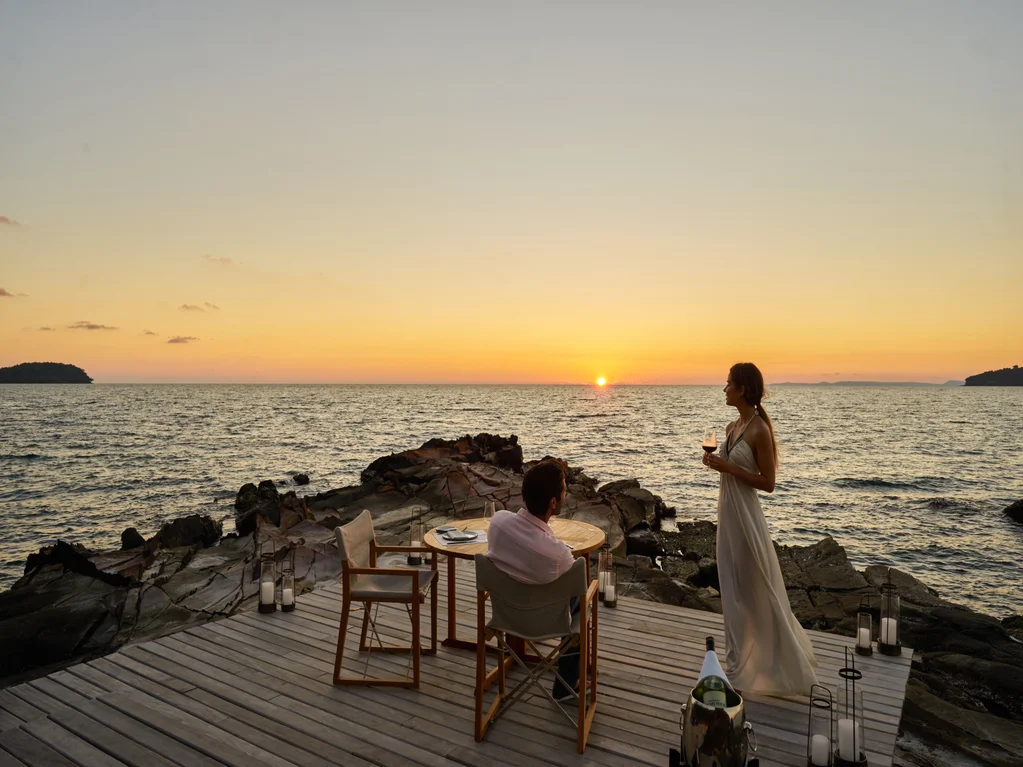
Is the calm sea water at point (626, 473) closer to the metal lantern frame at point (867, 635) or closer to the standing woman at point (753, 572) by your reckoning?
the metal lantern frame at point (867, 635)

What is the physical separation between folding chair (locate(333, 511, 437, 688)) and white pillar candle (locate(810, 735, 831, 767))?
2.62 metres

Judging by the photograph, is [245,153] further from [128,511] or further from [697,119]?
[128,511]

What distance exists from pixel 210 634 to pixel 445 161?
12.8 m

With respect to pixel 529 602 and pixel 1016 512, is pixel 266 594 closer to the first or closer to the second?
pixel 529 602

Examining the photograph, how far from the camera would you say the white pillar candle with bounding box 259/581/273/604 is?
6.25 m

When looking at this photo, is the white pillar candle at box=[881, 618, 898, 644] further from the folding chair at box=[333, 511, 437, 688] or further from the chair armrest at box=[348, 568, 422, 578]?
the chair armrest at box=[348, 568, 422, 578]

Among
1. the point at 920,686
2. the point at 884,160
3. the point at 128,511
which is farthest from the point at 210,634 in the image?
the point at 128,511

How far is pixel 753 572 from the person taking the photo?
468 cm

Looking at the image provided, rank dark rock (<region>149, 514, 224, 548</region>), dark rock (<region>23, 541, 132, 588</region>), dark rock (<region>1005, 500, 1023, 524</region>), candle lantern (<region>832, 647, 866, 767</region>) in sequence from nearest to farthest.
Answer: candle lantern (<region>832, 647, 866, 767</region>) < dark rock (<region>23, 541, 132, 588</region>) < dark rock (<region>149, 514, 224, 548</region>) < dark rock (<region>1005, 500, 1023, 524</region>)

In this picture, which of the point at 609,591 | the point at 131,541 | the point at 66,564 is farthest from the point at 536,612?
the point at 131,541

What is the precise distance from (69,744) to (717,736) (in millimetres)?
3860

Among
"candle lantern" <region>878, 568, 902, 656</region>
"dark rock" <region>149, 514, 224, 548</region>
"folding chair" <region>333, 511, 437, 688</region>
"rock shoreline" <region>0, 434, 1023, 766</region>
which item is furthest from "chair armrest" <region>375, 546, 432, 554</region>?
"dark rock" <region>149, 514, 224, 548</region>

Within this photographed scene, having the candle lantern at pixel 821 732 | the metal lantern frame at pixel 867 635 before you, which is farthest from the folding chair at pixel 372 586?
the metal lantern frame at pixel 867 635

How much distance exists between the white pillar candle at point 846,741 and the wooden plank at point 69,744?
13.5ft
